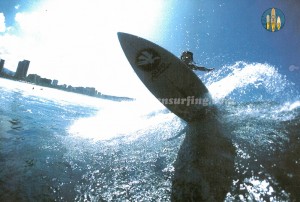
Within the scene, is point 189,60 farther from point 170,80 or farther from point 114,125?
point 114,125

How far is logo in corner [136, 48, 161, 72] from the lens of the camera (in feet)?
33.6

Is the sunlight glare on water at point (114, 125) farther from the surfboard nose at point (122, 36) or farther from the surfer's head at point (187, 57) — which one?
the surfboard nose at point (122, 36)

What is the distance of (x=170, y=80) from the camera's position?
9.95 meters

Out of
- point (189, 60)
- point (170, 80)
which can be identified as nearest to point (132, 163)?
point (170, 80)

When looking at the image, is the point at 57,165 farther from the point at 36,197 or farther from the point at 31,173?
the point at 36,197

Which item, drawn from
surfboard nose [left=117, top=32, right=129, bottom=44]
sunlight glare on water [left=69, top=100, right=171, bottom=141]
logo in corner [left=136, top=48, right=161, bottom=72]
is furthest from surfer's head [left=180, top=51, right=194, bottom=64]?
sunlight glare on water [left=69, top=100, right=171, bottom=141]

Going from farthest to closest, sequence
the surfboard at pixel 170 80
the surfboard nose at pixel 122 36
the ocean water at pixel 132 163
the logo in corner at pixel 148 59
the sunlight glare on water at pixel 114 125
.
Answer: the surfboard nose at pixel 122 36 < the sunlight glare on water at pixel 114 125 < the logo in corner at pixel 148 59 < the surfboard at pixel 170 80 < the ocean water at pixel 132 163

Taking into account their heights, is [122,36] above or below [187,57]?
above

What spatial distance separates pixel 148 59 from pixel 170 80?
5.18ft

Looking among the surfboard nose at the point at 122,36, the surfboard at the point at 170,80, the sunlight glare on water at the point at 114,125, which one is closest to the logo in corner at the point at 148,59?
the surfboard at the point at 170,80

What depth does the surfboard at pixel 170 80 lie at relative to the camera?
388 inches

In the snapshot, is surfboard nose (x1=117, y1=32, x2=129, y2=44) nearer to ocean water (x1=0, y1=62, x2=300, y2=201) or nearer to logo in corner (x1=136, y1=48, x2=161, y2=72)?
logo in corner (x1=136, y1=48, x2=161, y2=72)

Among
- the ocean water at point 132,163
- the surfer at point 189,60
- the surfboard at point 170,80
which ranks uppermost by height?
the surfer at point 189,60

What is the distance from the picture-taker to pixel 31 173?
17.3ft
